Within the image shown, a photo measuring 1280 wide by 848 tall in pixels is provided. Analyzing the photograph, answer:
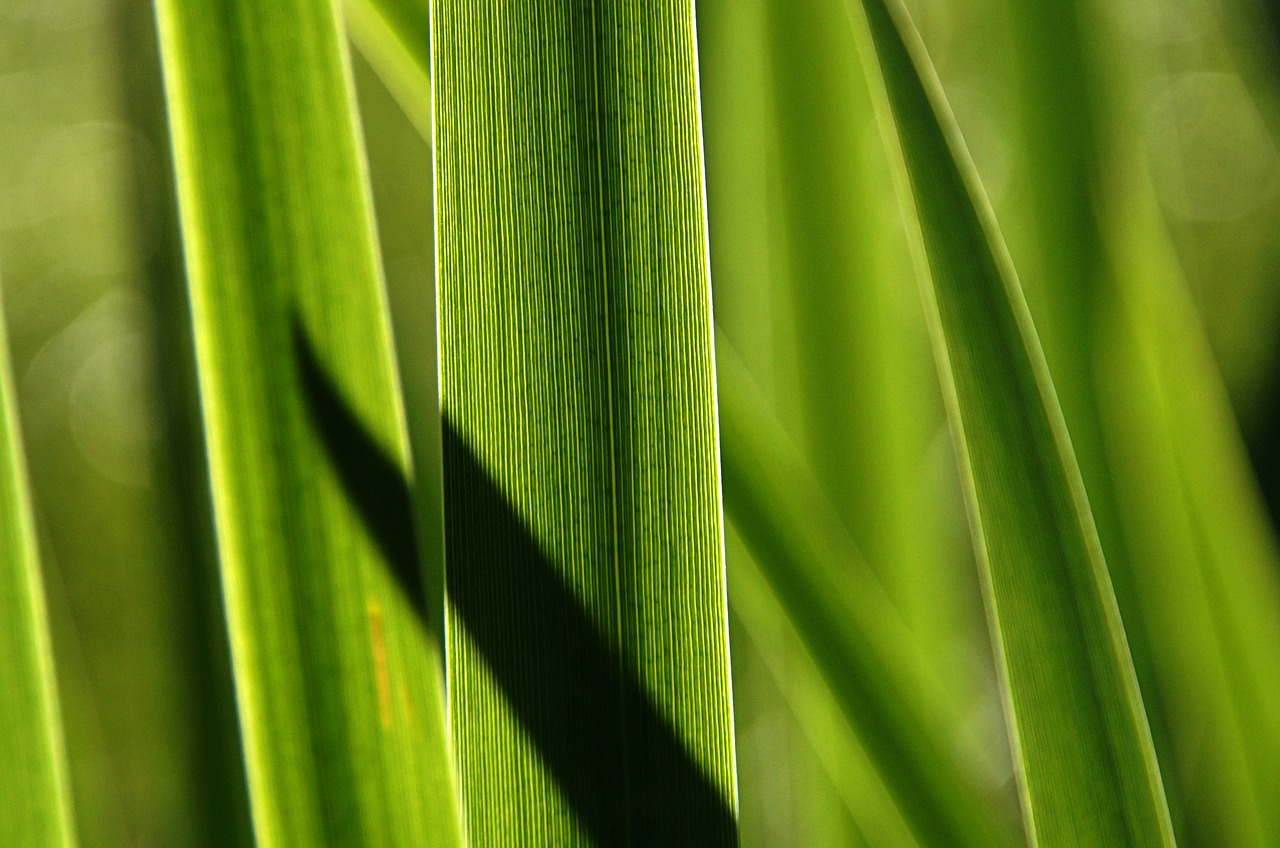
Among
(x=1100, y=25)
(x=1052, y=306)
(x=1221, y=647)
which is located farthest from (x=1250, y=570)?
(x=1100, y=25)

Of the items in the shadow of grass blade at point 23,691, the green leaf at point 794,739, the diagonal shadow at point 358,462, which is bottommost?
the green leaf at point 794,739

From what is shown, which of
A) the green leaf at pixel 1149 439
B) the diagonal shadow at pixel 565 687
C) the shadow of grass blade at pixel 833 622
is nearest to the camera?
the diagonal shadow at pixel 565 687

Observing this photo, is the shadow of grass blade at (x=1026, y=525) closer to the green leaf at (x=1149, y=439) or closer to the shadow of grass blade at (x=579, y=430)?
the shadow of grass blade at (x=579, y=430)

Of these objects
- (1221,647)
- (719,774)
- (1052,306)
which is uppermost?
(1052,306)

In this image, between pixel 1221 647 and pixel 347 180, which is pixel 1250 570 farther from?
pixel 347 180

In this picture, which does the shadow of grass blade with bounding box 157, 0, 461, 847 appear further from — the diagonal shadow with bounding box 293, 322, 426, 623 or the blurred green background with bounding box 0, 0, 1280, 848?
the blurred green background with bounding box 0, 0, 1280, 848

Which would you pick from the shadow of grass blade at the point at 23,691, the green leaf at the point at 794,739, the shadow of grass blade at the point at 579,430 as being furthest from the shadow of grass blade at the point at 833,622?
the shadow of grass blade at the point at 23,691

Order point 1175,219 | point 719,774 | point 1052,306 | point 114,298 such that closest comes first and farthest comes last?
point 719,774
point 1052,306
point 1175,219
point 114,298
